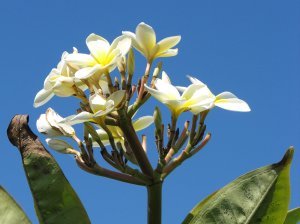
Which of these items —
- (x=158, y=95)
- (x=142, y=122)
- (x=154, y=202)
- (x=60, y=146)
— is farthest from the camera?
(x=142, y=122)

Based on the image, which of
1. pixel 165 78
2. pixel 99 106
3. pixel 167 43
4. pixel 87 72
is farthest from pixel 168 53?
pixel 99 106

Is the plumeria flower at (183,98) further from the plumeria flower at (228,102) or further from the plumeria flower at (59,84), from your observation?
the plumeria flower at (59,84)

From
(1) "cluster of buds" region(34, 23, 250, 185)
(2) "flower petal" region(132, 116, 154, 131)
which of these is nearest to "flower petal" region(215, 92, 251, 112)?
(1) "cluster of buds" region(34, 23, 250, 185)

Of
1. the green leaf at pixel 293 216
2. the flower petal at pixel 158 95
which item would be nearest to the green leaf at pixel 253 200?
the green leaf at pixel 293 216

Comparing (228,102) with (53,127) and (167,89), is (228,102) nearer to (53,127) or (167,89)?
(167,89)

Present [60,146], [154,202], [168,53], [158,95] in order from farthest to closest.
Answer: [168,53]
[60,146]
[158,95]
[154,202]

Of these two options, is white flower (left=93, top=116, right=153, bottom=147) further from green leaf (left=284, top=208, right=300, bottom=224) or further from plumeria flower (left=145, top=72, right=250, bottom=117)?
green leaf (left=284, top=208, right=300, bottom=224)

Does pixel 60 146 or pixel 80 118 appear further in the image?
pixel 60 146

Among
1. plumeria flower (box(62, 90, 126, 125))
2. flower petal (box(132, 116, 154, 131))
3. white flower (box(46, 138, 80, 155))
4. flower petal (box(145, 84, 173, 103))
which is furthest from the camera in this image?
flower petal (box(132, 116, 154, 131))
